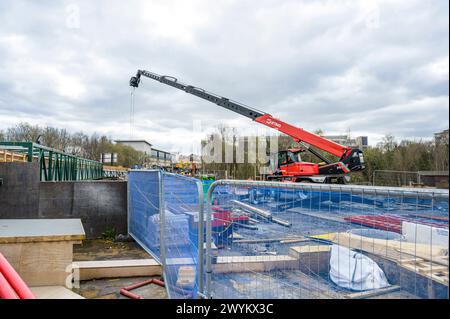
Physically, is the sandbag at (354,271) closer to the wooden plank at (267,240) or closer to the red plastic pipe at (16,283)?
the wooden plank at (267,240)

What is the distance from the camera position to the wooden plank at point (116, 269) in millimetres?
4406

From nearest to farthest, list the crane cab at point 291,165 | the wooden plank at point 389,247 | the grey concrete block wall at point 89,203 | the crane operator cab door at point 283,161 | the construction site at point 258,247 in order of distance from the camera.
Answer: the wooden plank at point 389,247 → the construction site at point 258,247 → the grey concrete block wall at point 89,203 → the crane cab at point 291,165 → the crane operator cab door at point 283,161

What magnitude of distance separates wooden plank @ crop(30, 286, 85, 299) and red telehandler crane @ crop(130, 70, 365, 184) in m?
12.1

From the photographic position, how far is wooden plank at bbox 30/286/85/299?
10.4ft

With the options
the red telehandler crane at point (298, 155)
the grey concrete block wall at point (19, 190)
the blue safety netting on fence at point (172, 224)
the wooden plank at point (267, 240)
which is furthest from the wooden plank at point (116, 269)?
the red telehandler crane at point (298, 155)

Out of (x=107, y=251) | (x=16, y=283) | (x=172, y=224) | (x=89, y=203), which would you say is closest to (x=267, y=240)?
(x=16, y=283)

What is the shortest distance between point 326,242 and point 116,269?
3.74 m

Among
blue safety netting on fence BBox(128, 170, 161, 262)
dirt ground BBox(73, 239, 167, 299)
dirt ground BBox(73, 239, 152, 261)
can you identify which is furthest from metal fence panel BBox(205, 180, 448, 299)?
dirt ground BBox(73, 239, 152, 261)

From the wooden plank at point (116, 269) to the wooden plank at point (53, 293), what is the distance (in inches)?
39.7

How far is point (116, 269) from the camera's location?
4.50 m

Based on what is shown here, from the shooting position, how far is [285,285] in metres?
1.97

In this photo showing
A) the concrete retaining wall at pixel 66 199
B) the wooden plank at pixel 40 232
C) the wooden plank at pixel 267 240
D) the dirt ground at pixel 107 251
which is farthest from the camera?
the concrete retaining wall at pixel 66 199
